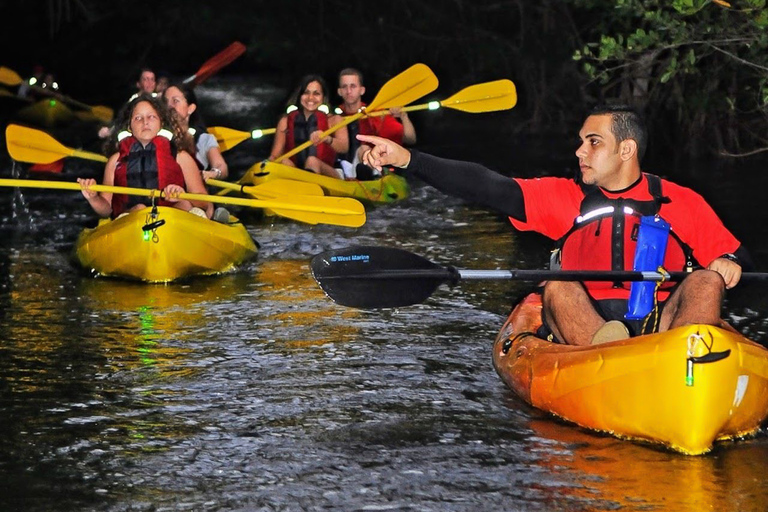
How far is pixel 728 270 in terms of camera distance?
468 cm

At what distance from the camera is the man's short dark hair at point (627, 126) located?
4879mm

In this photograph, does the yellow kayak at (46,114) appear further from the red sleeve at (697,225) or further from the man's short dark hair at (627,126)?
the red sleeve at (697,225)

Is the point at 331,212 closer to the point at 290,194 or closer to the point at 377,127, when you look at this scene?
the point at 290,194

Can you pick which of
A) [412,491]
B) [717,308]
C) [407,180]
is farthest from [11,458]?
[407,180]

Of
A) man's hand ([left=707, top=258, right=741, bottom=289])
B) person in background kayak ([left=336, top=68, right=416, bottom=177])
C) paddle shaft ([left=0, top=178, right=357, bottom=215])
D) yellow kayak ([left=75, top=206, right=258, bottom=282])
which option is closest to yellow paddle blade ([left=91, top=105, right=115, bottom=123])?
person in background kayak ([left=336, top=68, right=416, bottom=177])

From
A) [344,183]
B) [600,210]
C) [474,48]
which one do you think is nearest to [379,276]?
[600,210]

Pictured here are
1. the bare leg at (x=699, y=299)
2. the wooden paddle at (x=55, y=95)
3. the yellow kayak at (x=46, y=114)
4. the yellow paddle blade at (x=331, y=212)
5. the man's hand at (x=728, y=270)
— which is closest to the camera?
the bare leg at (x=699, y=299)

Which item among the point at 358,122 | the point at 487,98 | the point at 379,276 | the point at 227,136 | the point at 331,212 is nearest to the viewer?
the point at 379,276

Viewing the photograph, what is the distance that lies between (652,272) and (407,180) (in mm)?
7486

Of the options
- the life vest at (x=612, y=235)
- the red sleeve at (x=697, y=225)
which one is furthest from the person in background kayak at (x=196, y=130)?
the red sleeve at (x=697, y=225)

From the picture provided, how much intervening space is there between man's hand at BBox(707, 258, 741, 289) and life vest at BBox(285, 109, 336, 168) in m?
5.98

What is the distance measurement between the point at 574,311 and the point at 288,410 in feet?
3.47

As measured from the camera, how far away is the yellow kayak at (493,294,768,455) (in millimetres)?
4270

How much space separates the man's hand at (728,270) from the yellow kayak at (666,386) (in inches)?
6.9
